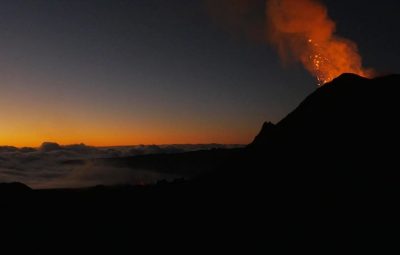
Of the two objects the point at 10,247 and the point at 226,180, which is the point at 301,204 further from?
the point at 10,247

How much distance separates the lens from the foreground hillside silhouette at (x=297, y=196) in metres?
26.7

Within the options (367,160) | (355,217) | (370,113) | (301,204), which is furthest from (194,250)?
(370,113)

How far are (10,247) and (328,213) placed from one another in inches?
1419

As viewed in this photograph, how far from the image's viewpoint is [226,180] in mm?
38875

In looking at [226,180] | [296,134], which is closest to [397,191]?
[296,134]

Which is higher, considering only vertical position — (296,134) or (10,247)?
(296,134)

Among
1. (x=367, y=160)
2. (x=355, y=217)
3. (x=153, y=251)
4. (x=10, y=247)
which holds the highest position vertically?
(x=367, y=160)

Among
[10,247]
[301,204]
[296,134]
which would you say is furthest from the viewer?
[10,247]

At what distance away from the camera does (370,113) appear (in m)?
35.5

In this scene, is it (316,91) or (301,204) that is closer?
(301,204)

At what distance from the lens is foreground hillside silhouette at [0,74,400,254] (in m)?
26.7

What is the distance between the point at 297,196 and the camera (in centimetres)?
3091

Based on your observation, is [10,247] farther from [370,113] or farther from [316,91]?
[370,113]

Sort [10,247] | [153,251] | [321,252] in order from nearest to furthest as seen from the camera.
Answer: [321,252], [153,251], [10,247]
